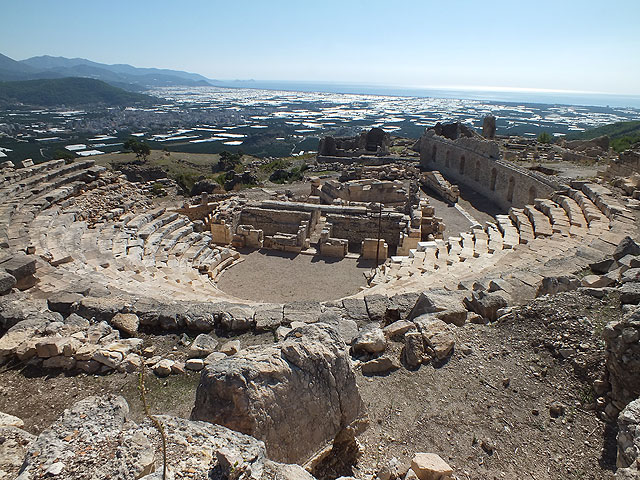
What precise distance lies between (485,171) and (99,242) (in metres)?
23.9

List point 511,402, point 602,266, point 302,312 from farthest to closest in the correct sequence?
point 602,266 < point 302,312 < point 511,402

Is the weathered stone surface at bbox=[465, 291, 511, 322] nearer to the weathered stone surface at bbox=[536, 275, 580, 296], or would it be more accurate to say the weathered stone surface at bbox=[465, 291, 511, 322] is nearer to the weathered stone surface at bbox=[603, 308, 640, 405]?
the weathered stone surface at bbox=[536, 275, 580, 296]

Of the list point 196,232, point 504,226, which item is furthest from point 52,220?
point 504,226

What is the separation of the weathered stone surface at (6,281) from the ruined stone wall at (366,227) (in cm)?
1246

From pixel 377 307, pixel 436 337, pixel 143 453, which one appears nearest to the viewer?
pixel 143 453

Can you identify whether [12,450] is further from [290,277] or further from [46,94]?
[46,94]

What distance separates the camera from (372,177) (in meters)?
28.9

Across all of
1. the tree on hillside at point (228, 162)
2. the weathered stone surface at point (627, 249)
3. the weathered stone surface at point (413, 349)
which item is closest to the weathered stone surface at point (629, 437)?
the weathered stone surface at point (413, 349)

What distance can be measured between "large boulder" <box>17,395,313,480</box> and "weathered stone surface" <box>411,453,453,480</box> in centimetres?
153

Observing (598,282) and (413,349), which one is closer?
(413,349)

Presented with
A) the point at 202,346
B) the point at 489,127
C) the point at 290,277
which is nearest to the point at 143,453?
the point at 202,346

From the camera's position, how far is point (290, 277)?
14.7m

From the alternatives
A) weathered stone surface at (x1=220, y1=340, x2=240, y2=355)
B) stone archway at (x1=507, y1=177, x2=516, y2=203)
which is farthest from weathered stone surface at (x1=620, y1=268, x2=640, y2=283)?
stone archway at (x1=507, y1=177, x2=516, y2=203)

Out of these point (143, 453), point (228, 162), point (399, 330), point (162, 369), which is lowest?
point (228, 162)
